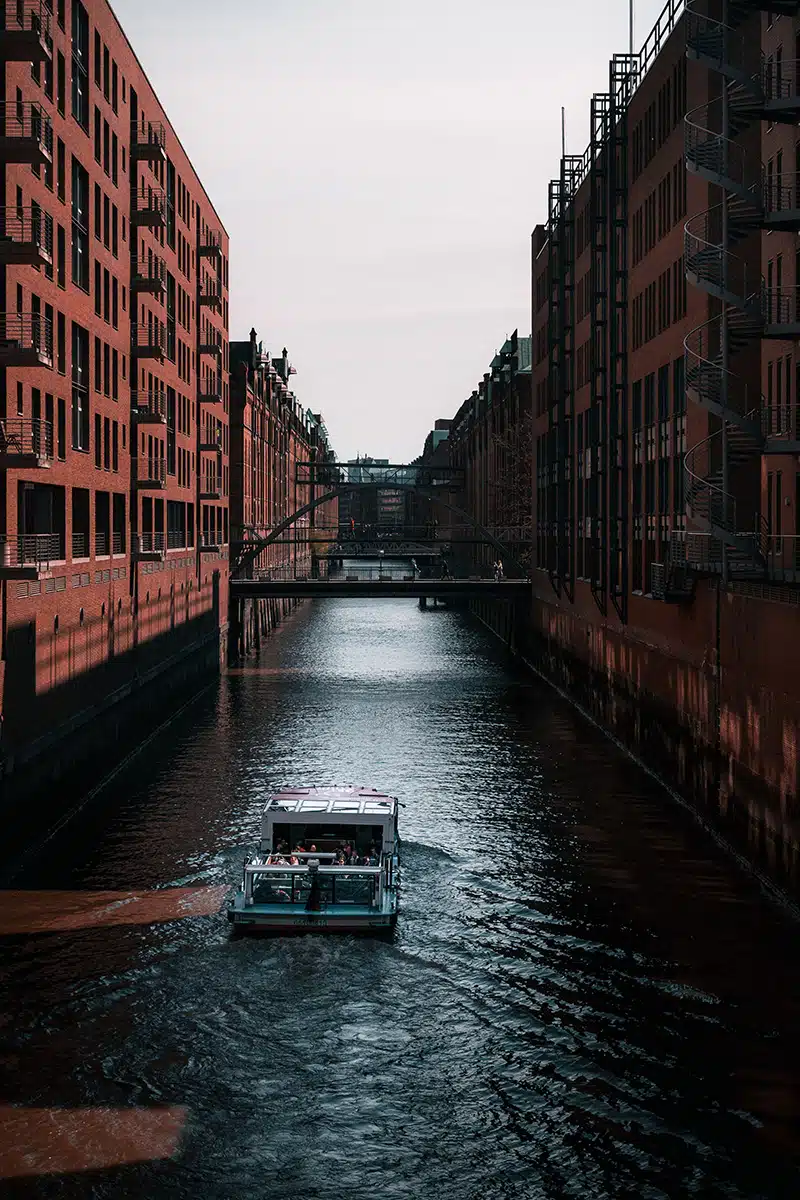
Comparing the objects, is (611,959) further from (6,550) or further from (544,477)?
(544,477)

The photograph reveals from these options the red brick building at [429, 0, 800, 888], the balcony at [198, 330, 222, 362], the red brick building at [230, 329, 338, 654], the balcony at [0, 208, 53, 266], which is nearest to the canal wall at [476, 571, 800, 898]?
the red brick building at [429, 0, 800, 888]

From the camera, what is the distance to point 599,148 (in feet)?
200

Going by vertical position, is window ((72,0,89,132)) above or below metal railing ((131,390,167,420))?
above

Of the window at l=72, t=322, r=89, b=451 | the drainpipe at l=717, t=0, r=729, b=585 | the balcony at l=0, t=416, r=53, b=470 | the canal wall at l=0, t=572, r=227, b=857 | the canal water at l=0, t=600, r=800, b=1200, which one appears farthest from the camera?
the window at l=72, t=322, r=89, b=451

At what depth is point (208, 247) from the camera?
88.4m

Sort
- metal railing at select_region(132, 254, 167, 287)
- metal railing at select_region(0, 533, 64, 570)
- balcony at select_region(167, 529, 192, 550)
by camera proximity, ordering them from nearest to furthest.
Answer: metal railing at select_region(0, 533, 64, 570)
metal railing at select_region(132, 254, 167, 287)
balcony at select_region(167, 529, 192, 550)

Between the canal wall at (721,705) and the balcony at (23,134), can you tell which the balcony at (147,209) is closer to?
the balcony at (23,134)

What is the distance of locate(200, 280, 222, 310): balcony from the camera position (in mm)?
88188

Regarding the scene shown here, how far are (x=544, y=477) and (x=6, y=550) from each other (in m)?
56.1

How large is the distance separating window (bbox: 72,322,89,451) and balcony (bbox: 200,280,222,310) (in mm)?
37779

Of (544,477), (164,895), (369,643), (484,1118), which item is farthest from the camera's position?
(369,643)

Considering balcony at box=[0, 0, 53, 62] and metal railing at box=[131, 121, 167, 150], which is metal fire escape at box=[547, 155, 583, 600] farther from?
balcony at box=[0, 0, 53, 62]

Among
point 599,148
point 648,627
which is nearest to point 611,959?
point 648,627

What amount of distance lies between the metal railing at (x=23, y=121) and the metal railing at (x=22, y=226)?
192 centimetres
